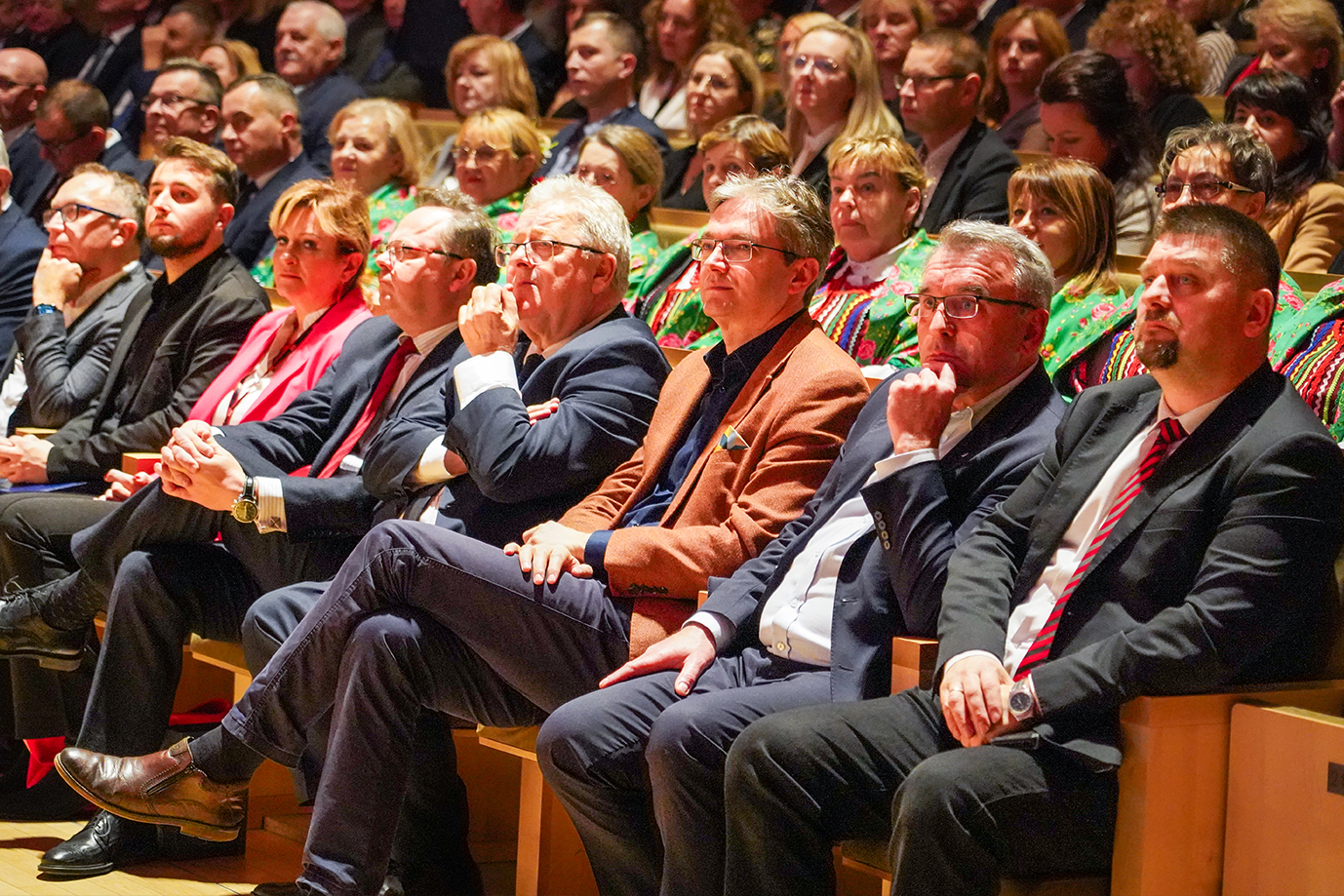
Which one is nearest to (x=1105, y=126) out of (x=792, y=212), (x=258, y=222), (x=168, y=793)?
(x=792, y=212)

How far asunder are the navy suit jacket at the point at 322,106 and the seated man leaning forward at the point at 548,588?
3160 millimetres

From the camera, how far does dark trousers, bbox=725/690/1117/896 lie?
1569 millimetres

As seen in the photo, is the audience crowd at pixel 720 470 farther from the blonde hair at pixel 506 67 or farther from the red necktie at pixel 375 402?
the blonde hair at pixel 506 67

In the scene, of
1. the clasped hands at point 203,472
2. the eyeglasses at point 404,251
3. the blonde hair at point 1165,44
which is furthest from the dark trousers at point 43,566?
the blonde hair at point 1165,44

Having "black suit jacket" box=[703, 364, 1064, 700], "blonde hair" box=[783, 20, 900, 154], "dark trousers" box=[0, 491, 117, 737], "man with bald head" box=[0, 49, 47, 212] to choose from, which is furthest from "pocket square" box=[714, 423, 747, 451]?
"man with bald head" box=[0, 49, 47, 212]

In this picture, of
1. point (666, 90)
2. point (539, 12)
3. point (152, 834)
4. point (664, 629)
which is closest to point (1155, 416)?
point (664, 629)

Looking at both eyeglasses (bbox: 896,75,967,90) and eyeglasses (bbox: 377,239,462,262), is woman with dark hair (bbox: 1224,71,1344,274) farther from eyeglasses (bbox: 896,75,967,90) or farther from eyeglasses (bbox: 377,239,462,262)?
eyeglasses (bbox: 377,239,462,262)

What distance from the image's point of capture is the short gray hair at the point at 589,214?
8.29 feet

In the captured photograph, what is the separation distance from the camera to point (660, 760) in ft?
5.98

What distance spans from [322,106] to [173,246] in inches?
82.9

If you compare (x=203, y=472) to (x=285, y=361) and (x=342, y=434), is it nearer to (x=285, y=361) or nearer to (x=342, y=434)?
(x=342, y=434)

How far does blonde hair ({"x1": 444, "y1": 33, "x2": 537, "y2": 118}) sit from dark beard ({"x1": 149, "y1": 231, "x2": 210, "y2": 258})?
165cm

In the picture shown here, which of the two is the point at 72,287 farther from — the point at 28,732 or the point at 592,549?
the point at 592,549

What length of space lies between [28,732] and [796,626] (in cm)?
163
